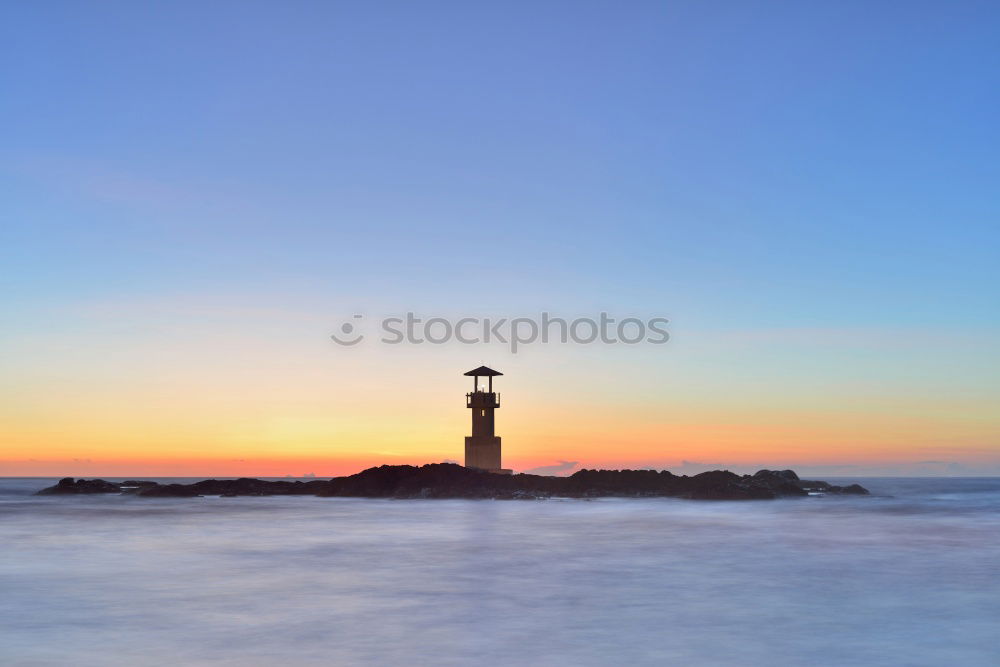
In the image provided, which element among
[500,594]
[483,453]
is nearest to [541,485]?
[483,453]

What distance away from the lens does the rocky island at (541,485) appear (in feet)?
159

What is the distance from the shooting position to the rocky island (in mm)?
48406

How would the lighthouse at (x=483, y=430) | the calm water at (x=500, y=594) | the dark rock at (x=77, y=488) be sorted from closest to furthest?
the calm water at (x=500, y=594), the lighthouse at (x=483, y=430), the dark rock at (x=77, y=488)

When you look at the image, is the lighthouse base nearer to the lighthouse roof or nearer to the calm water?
the lighthouse roof

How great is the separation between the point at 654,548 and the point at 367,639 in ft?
41.7

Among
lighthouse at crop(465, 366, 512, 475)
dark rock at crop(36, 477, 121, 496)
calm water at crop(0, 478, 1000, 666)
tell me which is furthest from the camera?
dark rock at crop(36, 477, 121, 496)

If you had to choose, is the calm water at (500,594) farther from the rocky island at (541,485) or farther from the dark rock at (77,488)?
the dark rock at (77,488)

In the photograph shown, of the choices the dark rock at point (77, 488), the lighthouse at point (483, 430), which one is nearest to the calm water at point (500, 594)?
the lighthouse at point (483, 430)

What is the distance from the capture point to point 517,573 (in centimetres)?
1873

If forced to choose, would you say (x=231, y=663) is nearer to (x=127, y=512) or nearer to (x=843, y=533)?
(x=843, y=533)

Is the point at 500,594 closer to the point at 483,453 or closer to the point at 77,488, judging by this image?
the point at 483,453

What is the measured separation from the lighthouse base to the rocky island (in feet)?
1.31

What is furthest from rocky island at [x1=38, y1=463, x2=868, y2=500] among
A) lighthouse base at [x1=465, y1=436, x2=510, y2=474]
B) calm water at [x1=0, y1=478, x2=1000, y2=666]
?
calm water at [x1=0, y1=478, x2=1000, y2=666]

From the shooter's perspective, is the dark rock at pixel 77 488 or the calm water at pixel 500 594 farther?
the dark rock at pixel 77 488
